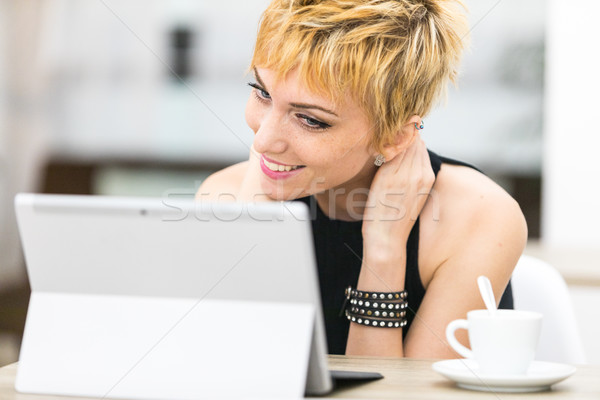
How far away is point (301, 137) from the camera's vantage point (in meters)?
1.29

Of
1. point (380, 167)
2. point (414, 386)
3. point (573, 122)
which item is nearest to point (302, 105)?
point (380, 167)

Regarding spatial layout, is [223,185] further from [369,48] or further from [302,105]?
[369,48]

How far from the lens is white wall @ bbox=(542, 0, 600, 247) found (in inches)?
95.0

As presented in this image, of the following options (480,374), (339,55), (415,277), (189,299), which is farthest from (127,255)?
(415,277)

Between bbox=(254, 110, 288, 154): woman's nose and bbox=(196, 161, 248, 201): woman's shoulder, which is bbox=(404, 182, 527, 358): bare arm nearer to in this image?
bbox=(254, 110, 288, 154): woman's nose

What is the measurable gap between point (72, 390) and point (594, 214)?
2.11 m

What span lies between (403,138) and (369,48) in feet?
0.63

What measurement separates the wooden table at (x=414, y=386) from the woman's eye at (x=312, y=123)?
531 millimetres

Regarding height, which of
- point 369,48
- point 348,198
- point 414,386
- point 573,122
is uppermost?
point 573,122

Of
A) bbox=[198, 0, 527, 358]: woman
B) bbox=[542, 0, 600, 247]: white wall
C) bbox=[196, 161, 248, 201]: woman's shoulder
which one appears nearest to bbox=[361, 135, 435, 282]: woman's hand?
bbox=[198, 0, 527, 358]: woman

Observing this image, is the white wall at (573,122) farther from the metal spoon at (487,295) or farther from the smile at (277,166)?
the metal spoon at (487,295)

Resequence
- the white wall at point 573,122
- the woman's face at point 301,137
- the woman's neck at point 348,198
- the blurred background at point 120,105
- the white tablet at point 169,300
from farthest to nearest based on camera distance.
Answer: the blurred background at point 120,105 < the white wall at point 573,122 < the woman's neck at point 348,198 < the woman's face at point 301,137 < the white tablet at point 169,300

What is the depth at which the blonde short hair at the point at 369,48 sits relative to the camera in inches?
48.3

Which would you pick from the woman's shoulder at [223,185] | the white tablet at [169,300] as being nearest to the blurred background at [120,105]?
the woman's shoulder at [223,185]
